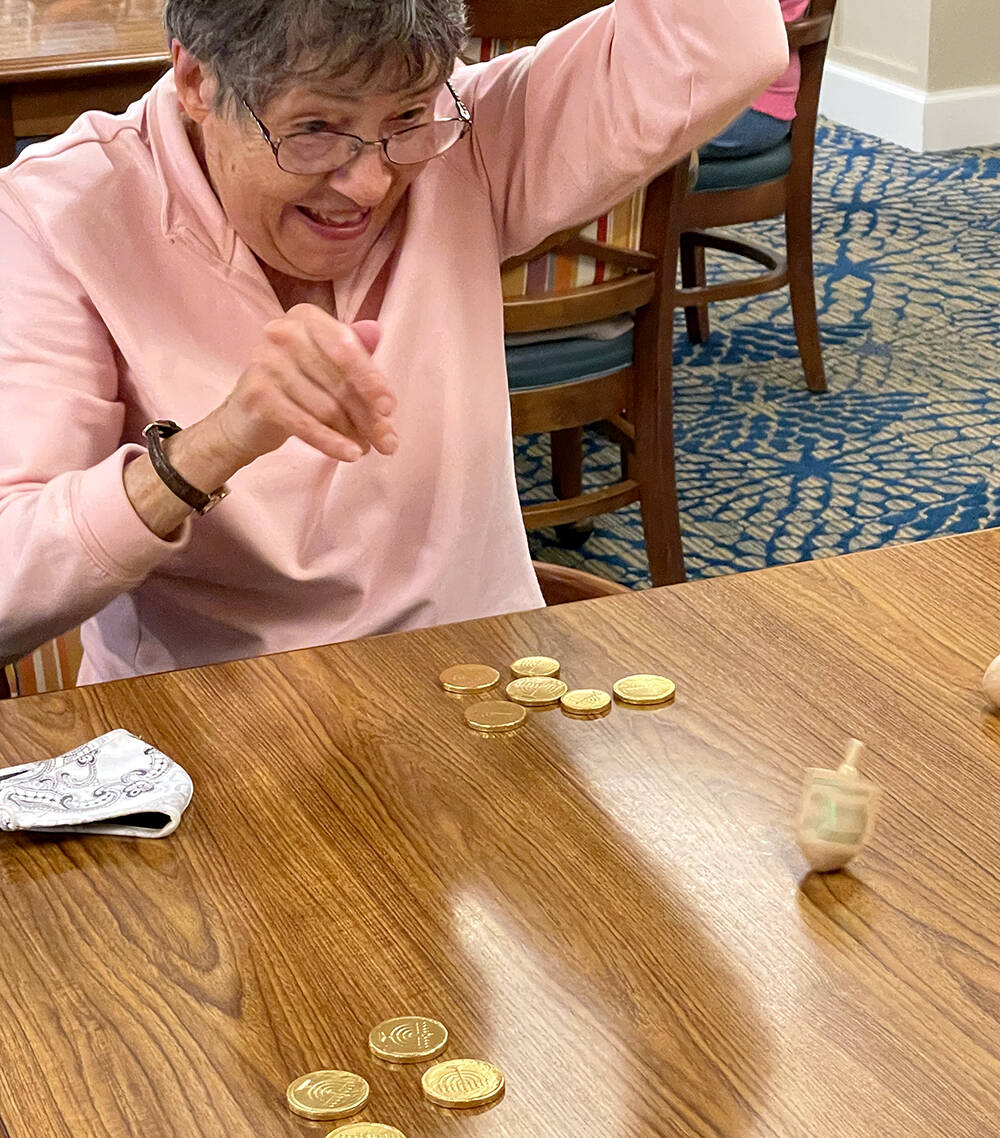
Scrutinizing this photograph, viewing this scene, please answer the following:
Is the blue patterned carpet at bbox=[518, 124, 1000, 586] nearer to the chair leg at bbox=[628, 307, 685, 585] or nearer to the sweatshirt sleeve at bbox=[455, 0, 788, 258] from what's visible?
the chair leg at bbox=[628, 307, 685, 585]

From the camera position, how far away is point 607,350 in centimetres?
279

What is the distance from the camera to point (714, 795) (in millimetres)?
1110

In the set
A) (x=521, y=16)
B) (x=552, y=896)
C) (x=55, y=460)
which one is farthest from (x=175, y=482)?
(x=521, y=16)

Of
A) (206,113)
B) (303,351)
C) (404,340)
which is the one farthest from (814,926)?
(206,113)

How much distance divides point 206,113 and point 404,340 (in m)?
0.29

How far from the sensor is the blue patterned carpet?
11.5 feet

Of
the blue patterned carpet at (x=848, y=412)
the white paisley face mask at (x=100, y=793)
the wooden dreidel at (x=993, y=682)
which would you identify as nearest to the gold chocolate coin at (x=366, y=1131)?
the white paisley face mask at (x=100, y=793)

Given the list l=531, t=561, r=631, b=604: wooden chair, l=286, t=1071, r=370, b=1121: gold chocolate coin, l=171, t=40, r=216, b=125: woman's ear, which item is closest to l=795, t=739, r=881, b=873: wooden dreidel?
l=286, t=1071, r=370, b=1121: gold chocolate coin

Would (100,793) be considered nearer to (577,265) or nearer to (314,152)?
(314,152)

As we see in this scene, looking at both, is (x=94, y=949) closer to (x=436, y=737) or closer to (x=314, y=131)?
(x=436, y=737)

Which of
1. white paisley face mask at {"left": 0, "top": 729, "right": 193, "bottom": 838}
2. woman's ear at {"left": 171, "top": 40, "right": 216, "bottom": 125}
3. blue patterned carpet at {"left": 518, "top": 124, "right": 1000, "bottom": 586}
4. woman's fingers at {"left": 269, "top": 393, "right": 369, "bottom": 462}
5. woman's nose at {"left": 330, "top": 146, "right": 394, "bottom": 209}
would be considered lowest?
blue patterned carpet at {"left": 518, "top": 124, "right": 1000, "bottom": 586}

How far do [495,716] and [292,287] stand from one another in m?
0.61

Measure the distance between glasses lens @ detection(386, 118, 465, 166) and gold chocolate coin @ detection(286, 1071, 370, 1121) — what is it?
0.89m

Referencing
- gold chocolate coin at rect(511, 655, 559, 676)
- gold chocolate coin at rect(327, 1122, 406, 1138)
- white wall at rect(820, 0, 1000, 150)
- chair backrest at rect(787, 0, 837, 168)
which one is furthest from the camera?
white wall at rect(820, 0, 1000, 150)
